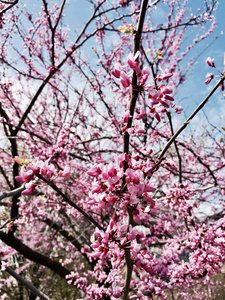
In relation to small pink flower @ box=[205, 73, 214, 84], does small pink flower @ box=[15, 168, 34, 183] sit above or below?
below

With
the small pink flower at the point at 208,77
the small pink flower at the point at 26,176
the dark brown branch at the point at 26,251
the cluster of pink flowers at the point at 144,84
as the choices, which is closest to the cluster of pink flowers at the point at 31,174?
the small pink flower at the point at 26,176

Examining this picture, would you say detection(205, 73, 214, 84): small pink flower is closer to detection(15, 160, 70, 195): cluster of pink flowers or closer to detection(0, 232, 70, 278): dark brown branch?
detection(15, 160, 70, 195): cluster of pink flowers

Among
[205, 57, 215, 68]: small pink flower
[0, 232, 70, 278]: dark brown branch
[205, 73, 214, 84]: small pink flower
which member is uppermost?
[205, 57, 215, 68]: small pink flower

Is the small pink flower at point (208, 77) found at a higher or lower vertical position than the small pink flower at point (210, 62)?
lower

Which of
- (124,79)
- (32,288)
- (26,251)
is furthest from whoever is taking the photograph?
(26,251)

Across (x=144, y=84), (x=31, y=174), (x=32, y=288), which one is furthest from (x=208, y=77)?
(x=32, y=288)

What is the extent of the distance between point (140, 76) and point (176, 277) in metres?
2.81

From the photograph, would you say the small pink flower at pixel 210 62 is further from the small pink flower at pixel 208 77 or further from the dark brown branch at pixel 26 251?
the dark brown branch at pixel 26 251

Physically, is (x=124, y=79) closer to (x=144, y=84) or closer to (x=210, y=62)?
(x=144, y=84)

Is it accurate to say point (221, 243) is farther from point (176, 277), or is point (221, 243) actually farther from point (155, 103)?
point (155, 103)

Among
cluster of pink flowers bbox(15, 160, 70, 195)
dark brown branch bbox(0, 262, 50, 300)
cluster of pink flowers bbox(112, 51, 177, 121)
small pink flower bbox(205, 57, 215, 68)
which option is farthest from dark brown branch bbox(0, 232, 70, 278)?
small pink flower bbox(205, 57, 215, 68)

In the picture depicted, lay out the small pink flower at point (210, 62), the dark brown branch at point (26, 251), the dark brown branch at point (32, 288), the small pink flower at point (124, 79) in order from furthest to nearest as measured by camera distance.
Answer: the dark brown branch at point (26, 251)
the dark brown branch at point (32, 288)
the small pink flower at point (210, 62)
the small pink flower at point (124, 79)

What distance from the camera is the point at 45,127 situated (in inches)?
278

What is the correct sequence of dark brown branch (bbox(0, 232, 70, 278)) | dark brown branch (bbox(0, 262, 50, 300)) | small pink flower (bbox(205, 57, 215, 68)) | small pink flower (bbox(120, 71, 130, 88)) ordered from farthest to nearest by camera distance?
dark brown branch (bbox(0, 232, 70, 278)) < dark brown branch (bbox(0, 262, 50, 300)) < small pink flower (bbox(205, 57, 215, 68)) < small pink flower (bbox(120, 71, 130, 88))
